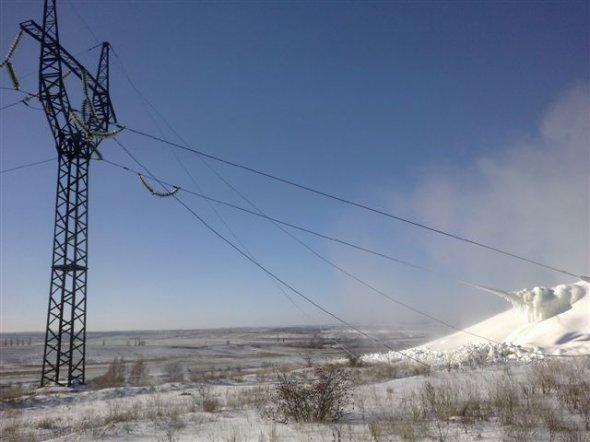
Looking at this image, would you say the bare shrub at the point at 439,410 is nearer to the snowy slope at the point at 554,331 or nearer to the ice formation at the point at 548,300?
the snowy slope at the point at 554,331

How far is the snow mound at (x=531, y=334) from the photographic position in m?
21.3

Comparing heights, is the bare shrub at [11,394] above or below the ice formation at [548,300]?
below

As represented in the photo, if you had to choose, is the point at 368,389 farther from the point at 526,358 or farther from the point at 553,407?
the point at 526,358

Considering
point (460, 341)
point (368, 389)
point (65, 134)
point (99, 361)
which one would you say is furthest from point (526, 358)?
point (99, 361)

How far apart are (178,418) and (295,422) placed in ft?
9.00

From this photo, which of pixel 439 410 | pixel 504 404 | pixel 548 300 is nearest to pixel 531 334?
pixel 548 300

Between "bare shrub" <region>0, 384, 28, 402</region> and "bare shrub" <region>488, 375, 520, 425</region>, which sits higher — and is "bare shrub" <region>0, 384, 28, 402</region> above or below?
below

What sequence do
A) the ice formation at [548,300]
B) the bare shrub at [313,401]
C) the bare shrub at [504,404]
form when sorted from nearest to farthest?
the bare shrub at [504,404]
the bare shrub at [313,401]
the ice formation at [548,300]

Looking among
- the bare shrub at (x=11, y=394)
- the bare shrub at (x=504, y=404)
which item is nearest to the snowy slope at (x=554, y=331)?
the bare shrub at (x=504, y=404)

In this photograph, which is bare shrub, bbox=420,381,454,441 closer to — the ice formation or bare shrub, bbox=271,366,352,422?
bare shrub, bbox=271,366,352,422

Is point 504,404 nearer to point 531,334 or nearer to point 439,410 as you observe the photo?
point 439,410

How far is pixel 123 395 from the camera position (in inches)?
675

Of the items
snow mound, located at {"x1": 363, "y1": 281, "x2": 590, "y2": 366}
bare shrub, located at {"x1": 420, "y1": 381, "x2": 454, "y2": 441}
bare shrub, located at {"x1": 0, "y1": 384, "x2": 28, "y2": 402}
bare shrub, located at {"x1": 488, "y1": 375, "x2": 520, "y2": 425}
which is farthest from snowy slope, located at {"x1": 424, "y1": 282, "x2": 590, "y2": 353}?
bare shrub, located at {"x1": 0, "y1": 384, "x2": 28, "y2": 402}

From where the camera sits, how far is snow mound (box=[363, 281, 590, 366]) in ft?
69.9
